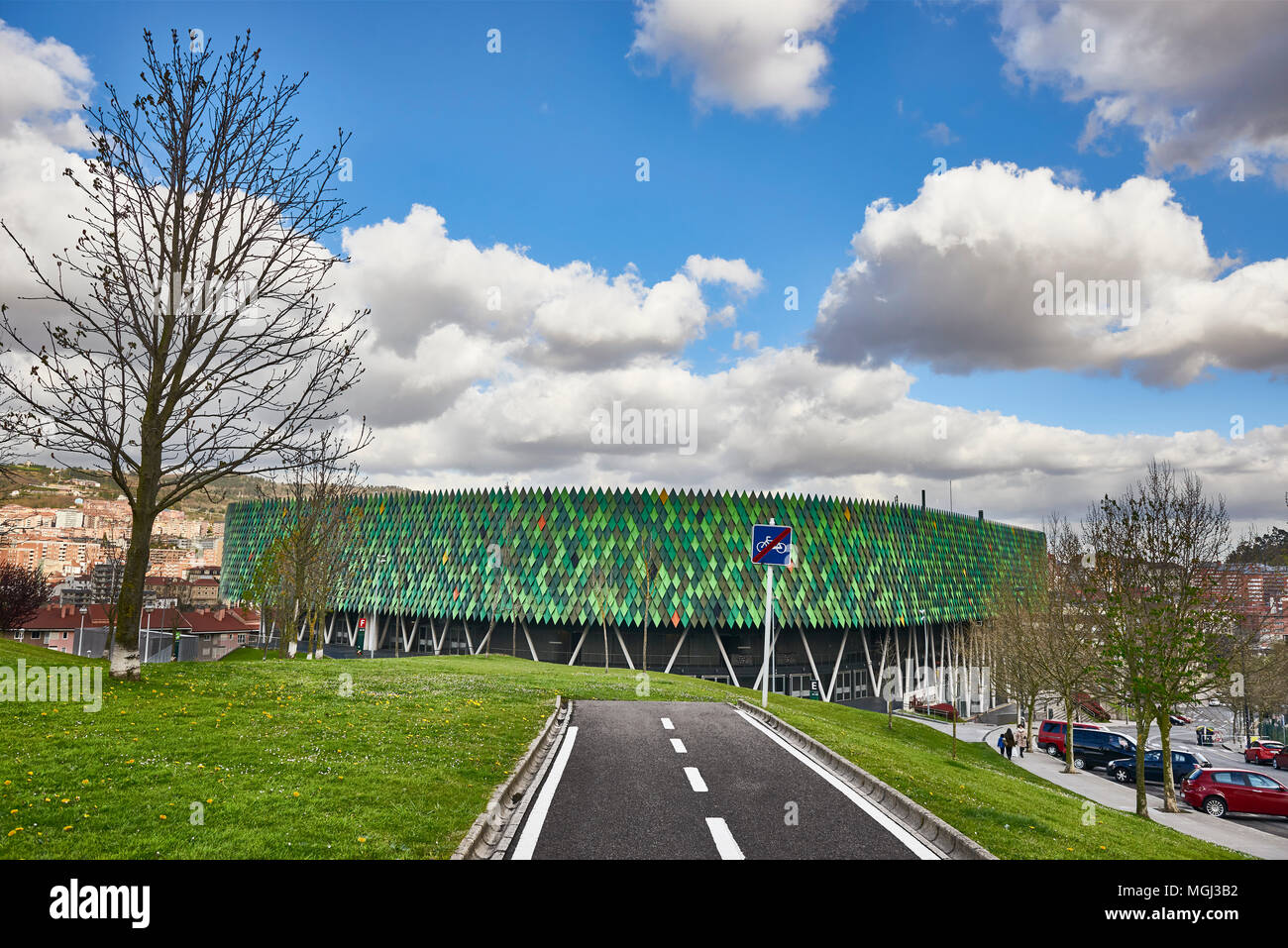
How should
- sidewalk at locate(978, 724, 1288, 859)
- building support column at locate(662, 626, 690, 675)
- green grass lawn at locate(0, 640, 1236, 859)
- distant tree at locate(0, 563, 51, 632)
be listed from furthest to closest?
building support column at locate(662, 626, 690, 675)
distant tree at locate(0, 563, 51, 632)
sidewalk at locate(978, 724, 1288, 859)
green grass lawn at locate(0, 640, 1236, 859)

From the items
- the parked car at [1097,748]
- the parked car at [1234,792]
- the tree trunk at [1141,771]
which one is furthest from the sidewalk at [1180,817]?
the parked car at [1097,748]

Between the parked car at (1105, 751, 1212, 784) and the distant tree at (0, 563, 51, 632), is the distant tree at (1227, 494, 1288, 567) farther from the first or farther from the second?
the distant tree at (0, 563, 51, 632)

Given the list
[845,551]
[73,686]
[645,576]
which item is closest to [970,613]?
[845,551]

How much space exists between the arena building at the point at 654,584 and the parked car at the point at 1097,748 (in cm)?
1888

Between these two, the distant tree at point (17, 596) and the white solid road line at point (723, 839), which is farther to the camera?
the distant tree at point (17, 596)

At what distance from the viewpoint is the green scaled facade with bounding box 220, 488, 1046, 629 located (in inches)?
2306

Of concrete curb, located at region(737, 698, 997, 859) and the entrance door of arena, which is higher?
concrete curb, located at region(737, 698, 997, 859)

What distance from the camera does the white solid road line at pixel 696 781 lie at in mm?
10188

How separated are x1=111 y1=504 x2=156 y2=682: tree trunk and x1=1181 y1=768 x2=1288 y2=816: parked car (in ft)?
106

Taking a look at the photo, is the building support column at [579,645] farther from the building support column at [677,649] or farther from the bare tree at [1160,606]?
the bare tree at [1160,606]

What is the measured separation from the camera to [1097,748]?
108ft

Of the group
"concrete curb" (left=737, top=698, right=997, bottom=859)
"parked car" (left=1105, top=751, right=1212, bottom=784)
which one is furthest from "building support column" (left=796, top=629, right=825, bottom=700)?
"concrete curb" (left=737, top=698, right=997, bottom=859)
